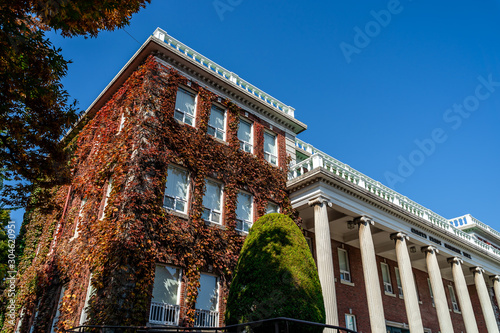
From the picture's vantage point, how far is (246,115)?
22.4 metres

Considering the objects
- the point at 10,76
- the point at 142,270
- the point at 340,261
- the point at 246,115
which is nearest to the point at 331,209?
the point at 340,261

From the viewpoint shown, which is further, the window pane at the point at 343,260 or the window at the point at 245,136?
the window pane at the point at 343,260

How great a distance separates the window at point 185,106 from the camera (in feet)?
63.2

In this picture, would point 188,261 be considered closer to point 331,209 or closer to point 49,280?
point 49,280

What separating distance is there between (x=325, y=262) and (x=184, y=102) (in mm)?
10548

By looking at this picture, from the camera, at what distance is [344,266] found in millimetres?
26031

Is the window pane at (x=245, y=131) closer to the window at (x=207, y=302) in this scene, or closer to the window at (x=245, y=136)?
the window at (x=245, y=136)

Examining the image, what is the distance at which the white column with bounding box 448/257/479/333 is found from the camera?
25.6m

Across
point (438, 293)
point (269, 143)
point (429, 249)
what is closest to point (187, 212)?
point (269, 143)

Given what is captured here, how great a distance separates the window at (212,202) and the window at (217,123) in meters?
2.89

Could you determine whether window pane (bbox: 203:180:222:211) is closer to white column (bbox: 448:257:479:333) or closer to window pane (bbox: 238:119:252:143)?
window pane (bbox: 238:119:252:143)

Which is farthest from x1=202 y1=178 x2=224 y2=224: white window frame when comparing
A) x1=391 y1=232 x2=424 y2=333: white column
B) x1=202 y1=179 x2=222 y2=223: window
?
x1=391 y1=232 x2=424 y2=333: white column

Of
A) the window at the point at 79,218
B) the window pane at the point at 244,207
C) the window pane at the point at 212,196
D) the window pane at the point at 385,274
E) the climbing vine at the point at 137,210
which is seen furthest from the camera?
the window pane at the point at 385,274

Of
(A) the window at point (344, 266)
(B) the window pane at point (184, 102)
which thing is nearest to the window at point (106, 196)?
(B) the window pane at point (184, 102)
